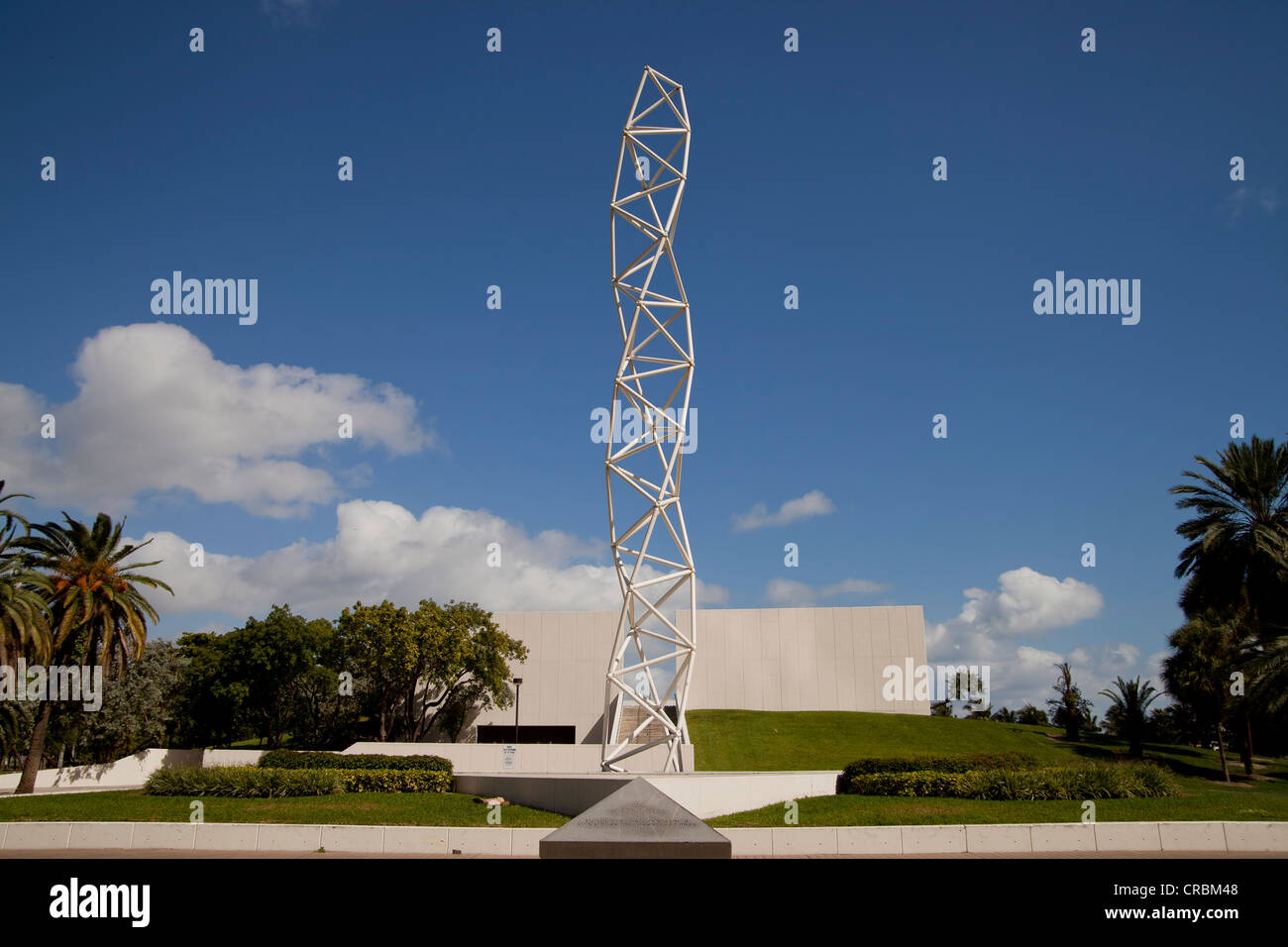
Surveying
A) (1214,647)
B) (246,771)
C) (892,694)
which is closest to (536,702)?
(892,694)

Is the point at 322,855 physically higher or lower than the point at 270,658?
lower

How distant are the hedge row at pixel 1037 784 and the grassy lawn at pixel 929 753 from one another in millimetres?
462

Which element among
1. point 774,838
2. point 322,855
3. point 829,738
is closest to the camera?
point 322,855

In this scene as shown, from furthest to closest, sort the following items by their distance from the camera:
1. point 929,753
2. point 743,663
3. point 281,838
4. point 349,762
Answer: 1. point 743,663
2. point 929,753
3. point 349,762
4. point 281,838

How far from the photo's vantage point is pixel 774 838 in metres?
16.8

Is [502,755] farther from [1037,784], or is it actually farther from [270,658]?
[1037,784]

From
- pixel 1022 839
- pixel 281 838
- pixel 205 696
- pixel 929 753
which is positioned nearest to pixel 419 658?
pixel 205 696

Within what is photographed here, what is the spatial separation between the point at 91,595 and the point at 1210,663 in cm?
4340

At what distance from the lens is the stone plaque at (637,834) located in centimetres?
746

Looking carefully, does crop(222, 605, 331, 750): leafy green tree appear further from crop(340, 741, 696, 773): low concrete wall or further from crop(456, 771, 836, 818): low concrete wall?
crop(456, 771, 836, 818): low concrete wall

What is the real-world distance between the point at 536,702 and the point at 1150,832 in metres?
40.0

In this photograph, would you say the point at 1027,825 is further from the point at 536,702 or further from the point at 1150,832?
the point at 536,702

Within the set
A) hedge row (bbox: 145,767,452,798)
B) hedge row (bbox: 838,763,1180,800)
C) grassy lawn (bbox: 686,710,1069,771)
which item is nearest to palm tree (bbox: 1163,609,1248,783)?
grassy lawn (bbox: 686,710,1069,771)

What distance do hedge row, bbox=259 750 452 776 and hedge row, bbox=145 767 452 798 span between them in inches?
49.6
